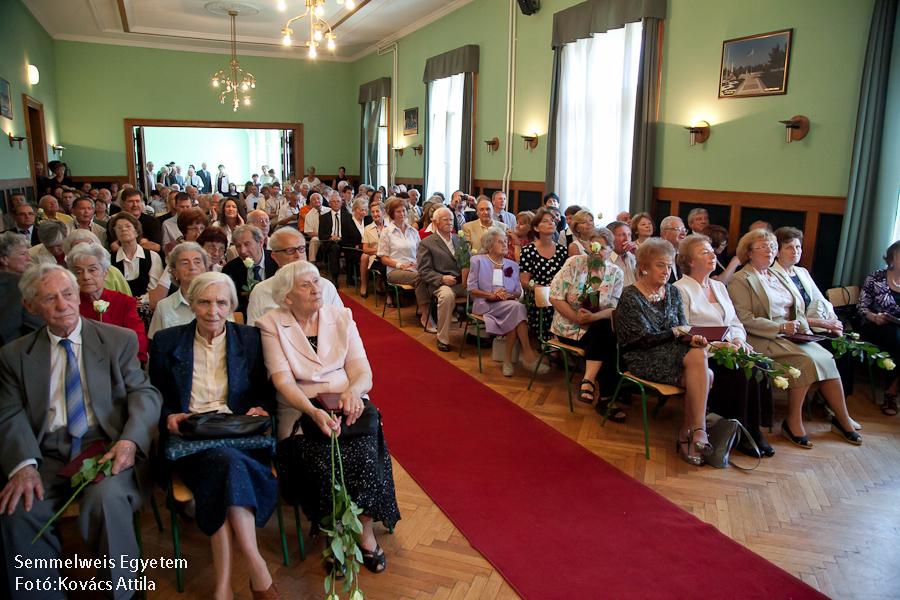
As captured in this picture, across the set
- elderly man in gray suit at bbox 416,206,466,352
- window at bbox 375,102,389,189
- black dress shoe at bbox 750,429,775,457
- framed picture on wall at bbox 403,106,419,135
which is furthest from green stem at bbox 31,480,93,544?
window at bbox 375,102,389,189

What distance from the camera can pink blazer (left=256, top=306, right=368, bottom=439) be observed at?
9.51 feet

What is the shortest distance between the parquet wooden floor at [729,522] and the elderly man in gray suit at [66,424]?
1.61 feet

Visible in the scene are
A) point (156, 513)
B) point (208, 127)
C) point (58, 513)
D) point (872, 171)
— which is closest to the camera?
→ point (58, 513)

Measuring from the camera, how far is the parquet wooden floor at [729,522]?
2.70 m

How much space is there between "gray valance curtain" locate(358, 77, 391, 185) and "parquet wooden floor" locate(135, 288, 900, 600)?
1194cm

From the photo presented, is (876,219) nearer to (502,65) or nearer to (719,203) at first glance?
(719,203)

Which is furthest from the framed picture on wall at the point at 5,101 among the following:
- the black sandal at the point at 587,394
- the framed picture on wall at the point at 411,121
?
the black sandal at the point at 587,394

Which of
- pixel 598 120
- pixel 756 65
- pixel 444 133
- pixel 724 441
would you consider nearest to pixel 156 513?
pixel 724 441

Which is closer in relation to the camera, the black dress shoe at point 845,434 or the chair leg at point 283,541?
the chair leg at point 283,541

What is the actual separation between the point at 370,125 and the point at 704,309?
499 inches

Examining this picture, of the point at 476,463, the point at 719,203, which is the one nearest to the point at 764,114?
the point at 719,203

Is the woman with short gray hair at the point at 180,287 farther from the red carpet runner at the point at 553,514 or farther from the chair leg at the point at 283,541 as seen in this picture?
the red carpet runner at the point at 553,514

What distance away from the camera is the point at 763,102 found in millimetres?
6020

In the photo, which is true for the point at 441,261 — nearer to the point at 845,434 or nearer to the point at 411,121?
the point at 845,434
